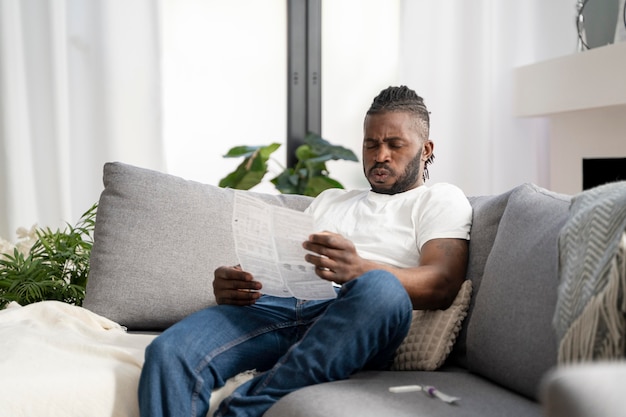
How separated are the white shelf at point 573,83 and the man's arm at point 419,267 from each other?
1.71 metres

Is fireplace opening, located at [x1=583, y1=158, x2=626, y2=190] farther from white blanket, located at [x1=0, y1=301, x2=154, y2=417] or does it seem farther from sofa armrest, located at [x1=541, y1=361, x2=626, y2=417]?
sofa armrest, located at [x1=541, y1=361, x2=626, y2=417]

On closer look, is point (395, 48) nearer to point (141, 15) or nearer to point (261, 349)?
point (141, 15)

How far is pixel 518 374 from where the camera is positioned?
1566 millimetres

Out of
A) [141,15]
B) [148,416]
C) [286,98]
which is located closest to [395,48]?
[286,98]

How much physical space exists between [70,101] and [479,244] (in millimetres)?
2426

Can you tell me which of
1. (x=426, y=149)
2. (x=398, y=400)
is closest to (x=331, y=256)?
(x=398, y=400)

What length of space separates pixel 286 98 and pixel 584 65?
1.49 metres

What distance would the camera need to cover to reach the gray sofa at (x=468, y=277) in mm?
1484

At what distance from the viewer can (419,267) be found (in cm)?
182

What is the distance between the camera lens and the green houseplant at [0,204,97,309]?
8.07ft

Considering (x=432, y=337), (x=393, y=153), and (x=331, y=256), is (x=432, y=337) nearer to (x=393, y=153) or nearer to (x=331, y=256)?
(x=331, y=256)

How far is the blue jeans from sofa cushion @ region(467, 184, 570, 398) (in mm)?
180

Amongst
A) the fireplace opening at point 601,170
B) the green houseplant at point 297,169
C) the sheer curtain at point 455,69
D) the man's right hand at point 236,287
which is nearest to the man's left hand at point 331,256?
the man's right hand at point 236,287

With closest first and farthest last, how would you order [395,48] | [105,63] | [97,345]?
[97,345]
[105,63]
[395,48]
